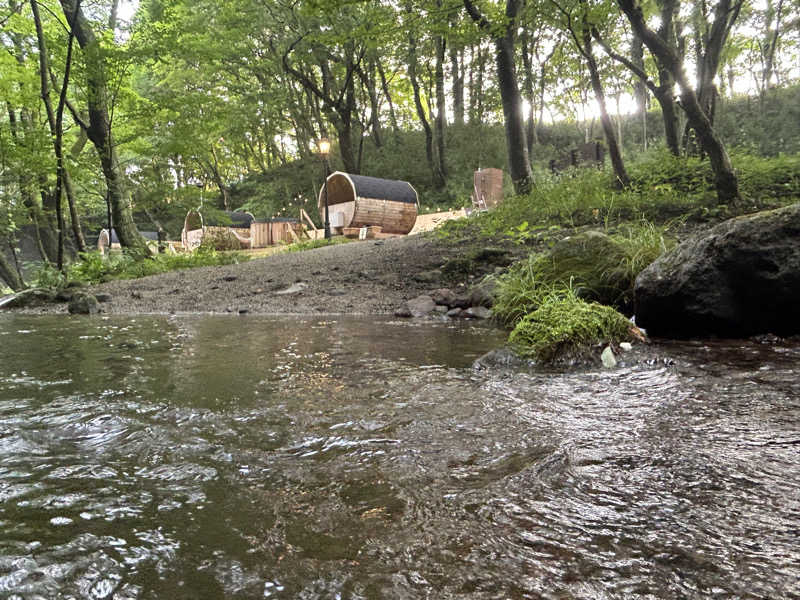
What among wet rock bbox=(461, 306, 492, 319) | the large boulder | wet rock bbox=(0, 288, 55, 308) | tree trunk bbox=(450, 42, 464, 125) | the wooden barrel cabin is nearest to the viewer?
the large boulder

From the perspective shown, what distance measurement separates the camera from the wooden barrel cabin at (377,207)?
1825 cm

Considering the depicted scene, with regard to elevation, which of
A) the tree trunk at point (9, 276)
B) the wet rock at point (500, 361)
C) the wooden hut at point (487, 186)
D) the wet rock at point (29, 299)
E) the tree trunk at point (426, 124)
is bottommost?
the wet rock at point (500, 361)

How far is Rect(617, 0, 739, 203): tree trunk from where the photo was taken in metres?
7.36

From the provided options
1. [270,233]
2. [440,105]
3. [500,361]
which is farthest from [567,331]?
[440,105]

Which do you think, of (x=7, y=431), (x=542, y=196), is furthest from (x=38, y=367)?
(x=542, y=196)

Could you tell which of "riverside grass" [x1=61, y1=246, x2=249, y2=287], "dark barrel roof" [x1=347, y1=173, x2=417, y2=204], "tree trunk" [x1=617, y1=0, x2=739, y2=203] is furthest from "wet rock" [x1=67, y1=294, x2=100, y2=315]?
"dark barrel roof" [x1=347, y1=173, x2=417, y2=204]

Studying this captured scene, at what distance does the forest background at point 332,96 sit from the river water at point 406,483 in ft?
23.3

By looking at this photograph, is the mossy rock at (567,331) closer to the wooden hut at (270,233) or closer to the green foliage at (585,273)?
the green foliage at (585,273)

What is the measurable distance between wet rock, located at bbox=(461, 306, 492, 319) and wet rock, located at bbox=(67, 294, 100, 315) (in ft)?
17.5

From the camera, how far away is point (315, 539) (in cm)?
118

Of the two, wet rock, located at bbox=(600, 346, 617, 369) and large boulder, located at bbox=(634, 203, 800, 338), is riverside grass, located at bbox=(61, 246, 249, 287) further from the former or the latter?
wet rock, located at bbox=(600, 346, 617, 369)

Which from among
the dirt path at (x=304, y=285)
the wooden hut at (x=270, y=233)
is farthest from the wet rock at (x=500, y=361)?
the wooden hut at (x=270, y=233)

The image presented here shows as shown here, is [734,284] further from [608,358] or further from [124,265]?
[124,265]

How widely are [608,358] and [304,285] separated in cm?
600
